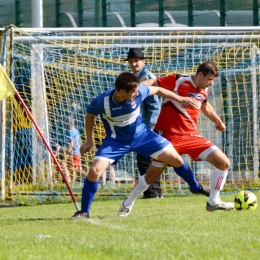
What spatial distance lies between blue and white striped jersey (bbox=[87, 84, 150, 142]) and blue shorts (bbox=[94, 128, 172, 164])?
0.06 m

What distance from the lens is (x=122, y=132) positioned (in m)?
8.40

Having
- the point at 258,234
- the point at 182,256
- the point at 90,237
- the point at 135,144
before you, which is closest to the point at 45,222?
the point at 135,144

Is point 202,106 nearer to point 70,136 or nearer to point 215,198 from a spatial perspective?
point 215,198

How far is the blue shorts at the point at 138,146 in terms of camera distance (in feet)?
27.3

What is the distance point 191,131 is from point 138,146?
866 mm

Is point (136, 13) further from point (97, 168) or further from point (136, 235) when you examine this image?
point (136, 235)

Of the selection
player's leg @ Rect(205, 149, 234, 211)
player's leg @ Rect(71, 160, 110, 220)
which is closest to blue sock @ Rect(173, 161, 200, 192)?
player's leg @ Rect(205, 149, 234, 211)

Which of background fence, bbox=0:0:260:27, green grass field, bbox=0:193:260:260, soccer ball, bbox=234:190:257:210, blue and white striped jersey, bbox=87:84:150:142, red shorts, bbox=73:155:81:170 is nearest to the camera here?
green grass field, bbox=0:193:260:260

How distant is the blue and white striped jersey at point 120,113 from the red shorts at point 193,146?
1.84 ft

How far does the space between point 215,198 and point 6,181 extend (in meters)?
4.59

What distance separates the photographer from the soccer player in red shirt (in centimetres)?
863

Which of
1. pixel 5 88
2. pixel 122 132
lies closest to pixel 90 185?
pixel 122 132

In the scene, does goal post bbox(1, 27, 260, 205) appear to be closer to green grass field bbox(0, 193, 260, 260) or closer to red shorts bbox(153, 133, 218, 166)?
green grass field bbox(0, 193, 260, 260)

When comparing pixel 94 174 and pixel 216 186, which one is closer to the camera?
pixel 94 174
